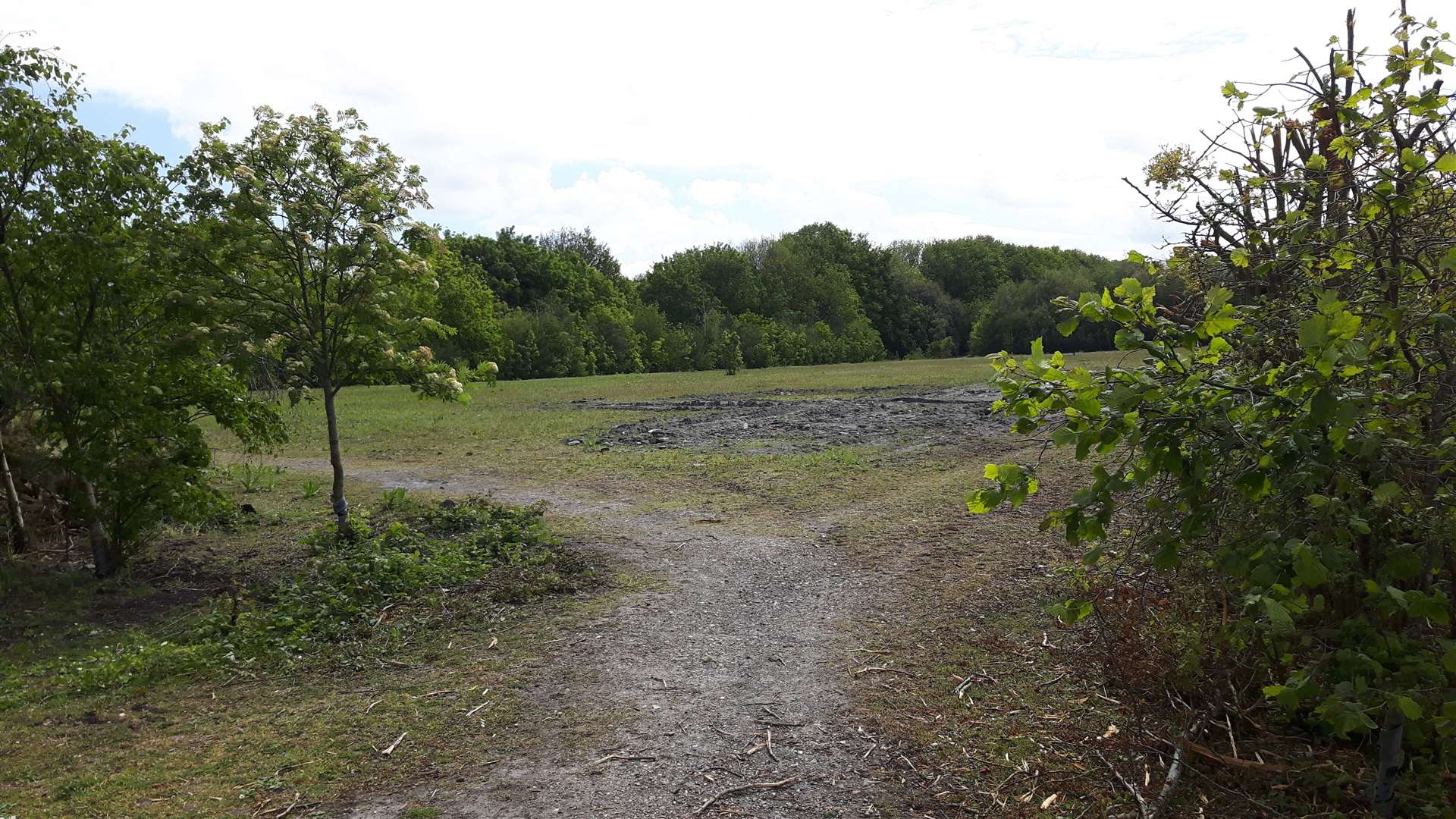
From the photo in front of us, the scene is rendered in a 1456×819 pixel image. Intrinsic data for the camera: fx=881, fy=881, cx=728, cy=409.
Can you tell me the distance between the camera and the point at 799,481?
41.8 feet

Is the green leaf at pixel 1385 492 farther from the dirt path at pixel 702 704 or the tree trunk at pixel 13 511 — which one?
the tree trunk at pixel 13 511

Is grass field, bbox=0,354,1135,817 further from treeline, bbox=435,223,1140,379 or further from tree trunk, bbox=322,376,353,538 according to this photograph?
treeline, bbox=435,223,1140,379

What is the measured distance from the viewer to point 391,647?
6.52 m

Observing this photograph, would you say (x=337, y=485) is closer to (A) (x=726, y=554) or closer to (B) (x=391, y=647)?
(B) (x=391, y=647)

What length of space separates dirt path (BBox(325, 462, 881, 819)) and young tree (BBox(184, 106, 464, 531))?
3336 millimetres

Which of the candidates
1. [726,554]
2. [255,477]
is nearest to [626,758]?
[726,554]

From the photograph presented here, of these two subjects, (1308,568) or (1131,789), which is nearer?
(1308,568)

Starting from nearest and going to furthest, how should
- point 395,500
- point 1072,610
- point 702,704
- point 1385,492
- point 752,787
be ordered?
point 1385,492 < point 1072,610 < point 752,787 < point 702,704 < point 395,500

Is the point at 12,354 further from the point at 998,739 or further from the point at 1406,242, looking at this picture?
the point at 1406,242

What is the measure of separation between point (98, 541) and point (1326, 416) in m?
9.59

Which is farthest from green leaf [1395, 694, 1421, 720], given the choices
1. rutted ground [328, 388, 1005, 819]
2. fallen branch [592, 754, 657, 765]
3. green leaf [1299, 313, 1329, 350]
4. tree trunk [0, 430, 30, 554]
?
tree trunk [0, 430, 30, 554]

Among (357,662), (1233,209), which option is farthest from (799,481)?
(1233,209)

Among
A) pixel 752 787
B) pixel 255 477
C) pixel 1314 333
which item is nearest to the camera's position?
pixel 1314 333

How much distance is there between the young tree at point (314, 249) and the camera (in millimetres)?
8164
